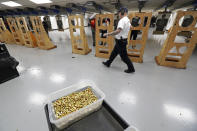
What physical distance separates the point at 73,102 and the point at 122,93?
1.16m

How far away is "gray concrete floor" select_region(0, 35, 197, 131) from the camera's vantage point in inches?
46.8

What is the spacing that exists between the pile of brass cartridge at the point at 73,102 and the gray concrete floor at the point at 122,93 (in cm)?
75

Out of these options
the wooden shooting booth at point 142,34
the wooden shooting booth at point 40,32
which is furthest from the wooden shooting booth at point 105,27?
the wooden shooting booth at point 40,32

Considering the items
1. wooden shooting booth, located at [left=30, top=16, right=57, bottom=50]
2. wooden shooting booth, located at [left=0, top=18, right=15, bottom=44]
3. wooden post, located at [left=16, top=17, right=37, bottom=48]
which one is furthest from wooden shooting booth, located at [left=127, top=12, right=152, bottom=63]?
wooden shooting booth, located at [left=0, top=18, right=15, bottom=44]

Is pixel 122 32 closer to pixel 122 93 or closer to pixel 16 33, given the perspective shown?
pixel 122 93

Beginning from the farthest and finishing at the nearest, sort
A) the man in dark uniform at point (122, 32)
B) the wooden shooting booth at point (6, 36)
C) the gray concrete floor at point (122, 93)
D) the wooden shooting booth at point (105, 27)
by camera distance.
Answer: the wooden shooting booth at point (6, 36)
the wooden shooting booth at point (105, 27)
the man in dark uniform at point (122, 32)
the gray concrete floor at point (122, 93)

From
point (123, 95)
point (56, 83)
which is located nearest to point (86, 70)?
point (56, 83)

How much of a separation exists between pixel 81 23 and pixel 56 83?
213cm

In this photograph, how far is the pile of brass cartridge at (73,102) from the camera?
0.66 meters

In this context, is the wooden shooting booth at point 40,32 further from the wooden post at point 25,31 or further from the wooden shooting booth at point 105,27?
the wooden shooting booth at point 105,27

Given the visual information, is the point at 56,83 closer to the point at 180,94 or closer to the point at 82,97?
the point at 82,97

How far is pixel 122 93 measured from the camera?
5.39 feet

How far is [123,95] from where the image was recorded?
5.24 feet

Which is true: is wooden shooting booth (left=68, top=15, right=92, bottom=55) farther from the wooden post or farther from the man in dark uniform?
the wooden post
